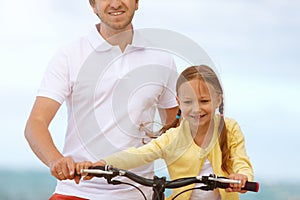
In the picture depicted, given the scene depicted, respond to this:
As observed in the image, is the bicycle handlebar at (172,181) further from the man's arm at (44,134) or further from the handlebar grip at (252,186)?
the man's arm at (44,134)

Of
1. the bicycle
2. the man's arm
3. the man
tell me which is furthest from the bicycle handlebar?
the man

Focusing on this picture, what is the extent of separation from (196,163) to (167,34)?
617mm

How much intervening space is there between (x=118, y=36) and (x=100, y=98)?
1.10 ft

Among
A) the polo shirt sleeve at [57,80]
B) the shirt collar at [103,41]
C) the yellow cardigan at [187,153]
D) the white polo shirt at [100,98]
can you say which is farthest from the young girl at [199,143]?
the polo shirt sleeve at [57,80]

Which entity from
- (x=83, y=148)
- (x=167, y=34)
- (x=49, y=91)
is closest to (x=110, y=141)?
(x=83, y=148)

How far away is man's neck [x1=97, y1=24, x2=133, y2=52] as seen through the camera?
402 cm

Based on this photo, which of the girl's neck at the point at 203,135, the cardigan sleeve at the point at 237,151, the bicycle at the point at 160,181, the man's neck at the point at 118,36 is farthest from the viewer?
the man's neck at the point at 118,36

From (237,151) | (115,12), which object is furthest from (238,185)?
(115,12)

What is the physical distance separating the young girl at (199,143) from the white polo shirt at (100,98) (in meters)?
0.26

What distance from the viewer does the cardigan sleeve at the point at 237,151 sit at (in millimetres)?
3596

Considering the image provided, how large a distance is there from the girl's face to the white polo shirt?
361 millimetres

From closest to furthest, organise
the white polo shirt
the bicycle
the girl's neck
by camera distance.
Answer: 1. the bicycle
2. the girl's neck
3. the white polo shirt

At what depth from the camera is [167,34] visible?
368cm

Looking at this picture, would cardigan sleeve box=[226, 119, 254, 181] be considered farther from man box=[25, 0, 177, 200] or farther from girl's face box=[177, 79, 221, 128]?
man box=[25, 0, 177, 200]
